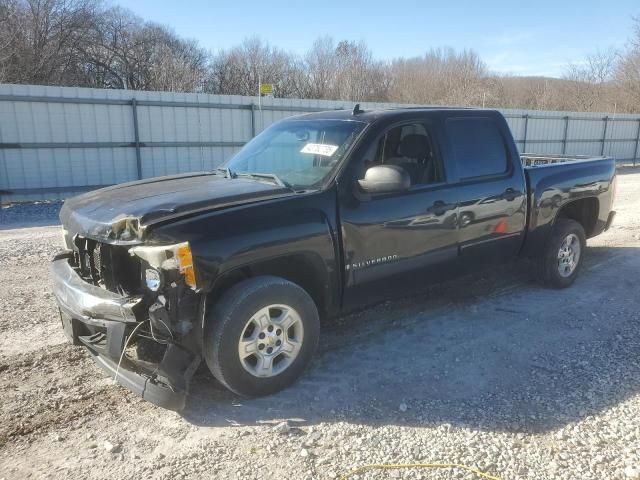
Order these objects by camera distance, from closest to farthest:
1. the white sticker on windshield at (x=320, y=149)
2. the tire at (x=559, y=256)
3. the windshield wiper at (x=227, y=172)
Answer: the white sticker on windshield at (x=320, y=149) → the windshield wiper at (x=227, y=172) → the tire at (x=559, y=256)

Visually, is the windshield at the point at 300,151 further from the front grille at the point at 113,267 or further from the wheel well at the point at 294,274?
the front grille at the point at 113,267

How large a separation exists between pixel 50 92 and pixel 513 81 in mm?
44016

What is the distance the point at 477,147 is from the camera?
16.0ft

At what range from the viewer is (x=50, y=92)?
40.9 feet

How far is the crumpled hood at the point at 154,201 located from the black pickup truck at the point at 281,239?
0.02 meters

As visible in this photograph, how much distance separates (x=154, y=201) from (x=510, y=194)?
10.8 ft

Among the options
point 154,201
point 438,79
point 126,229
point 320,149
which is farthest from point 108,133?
point 438,79

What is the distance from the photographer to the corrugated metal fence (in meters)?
12.3

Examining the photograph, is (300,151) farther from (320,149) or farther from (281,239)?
(281,239)

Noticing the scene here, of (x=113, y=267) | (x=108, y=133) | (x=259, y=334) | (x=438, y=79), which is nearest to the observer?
(x=113, y=267)

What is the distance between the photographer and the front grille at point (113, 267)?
3.29 m

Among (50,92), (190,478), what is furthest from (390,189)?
(50,92)

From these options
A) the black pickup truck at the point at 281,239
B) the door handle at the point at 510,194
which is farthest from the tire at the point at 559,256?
the door handle at the point at 510,194

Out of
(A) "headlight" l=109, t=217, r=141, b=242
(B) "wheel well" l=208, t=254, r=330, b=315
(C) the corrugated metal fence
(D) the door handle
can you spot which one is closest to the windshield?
(B) "wheel well" l=208, t=254, r=330, b=315
